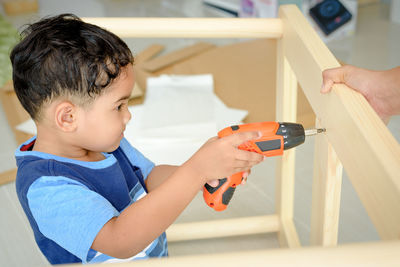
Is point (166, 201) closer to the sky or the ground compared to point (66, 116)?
closer to the ground

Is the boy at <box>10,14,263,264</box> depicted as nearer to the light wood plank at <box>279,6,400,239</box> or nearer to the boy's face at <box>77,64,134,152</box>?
the boy's face at <box>77,64,134,152</box>

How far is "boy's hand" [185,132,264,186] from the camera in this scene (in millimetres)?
626

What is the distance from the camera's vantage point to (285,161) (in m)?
1.02

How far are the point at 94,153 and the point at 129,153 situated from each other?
105mm

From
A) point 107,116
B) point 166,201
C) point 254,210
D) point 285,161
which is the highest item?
point 107,116

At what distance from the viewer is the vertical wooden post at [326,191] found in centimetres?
67

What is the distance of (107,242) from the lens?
0.58 meters

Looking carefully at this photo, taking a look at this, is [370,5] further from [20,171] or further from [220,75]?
[20,171]

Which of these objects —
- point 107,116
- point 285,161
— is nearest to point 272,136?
point 107,116

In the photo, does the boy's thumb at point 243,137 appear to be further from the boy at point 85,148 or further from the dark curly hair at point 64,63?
the dark curly hair at point 64,63

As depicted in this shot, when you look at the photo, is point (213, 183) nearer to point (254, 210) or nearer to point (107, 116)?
point (107, 116)

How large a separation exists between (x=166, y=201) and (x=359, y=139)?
26cm

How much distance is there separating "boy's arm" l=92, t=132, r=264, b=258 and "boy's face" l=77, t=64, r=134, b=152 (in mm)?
111

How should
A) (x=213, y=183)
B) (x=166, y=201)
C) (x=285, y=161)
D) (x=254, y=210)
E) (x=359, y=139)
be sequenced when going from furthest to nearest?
(x=254, y=210), (x=285, y=161), (x=213, y=183), (x=166, y=201), (x=359, y=139)
